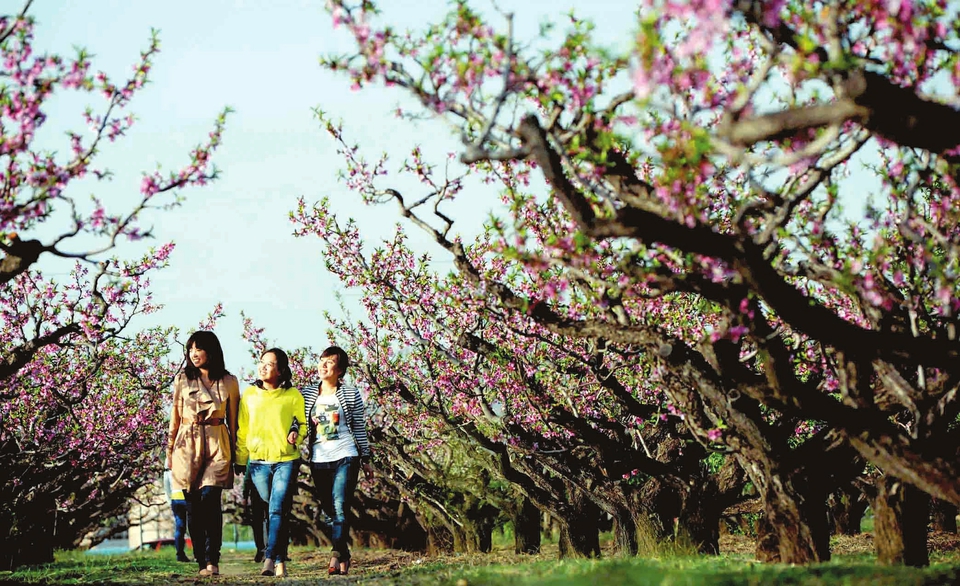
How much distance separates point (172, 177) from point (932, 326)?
7.42m

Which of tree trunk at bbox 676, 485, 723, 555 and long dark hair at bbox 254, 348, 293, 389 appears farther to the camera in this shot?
tree trunk at bbox 676, 485, 723, 555

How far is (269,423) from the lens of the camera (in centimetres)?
1270

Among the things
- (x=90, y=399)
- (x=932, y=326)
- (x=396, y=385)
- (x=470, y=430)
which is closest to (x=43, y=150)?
(x=932, y=326)

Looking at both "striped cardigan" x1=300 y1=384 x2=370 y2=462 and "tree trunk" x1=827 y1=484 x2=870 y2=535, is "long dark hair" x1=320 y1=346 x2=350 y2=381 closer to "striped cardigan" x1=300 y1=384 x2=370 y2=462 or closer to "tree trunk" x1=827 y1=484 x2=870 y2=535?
"striped cardigan" x1=300 y1=384 x2=370 y2=462

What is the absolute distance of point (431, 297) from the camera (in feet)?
56.0

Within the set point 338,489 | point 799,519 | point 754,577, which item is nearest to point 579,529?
point 338,489

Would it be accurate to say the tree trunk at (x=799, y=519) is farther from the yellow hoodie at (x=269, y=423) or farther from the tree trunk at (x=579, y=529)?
the tree trunk at (x=579, y=529)

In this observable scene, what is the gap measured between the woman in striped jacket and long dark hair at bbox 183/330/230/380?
1092 millimetres

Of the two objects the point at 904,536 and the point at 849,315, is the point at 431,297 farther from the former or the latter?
the point at 904,536

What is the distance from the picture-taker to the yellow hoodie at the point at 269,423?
41.5 feet

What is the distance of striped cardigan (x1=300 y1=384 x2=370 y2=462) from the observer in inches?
508

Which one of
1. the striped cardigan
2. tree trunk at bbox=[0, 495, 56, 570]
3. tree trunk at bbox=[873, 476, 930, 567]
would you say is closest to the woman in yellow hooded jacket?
the striped cardigan

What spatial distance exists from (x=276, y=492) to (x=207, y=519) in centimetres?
98

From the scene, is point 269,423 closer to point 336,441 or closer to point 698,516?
point 336,441
